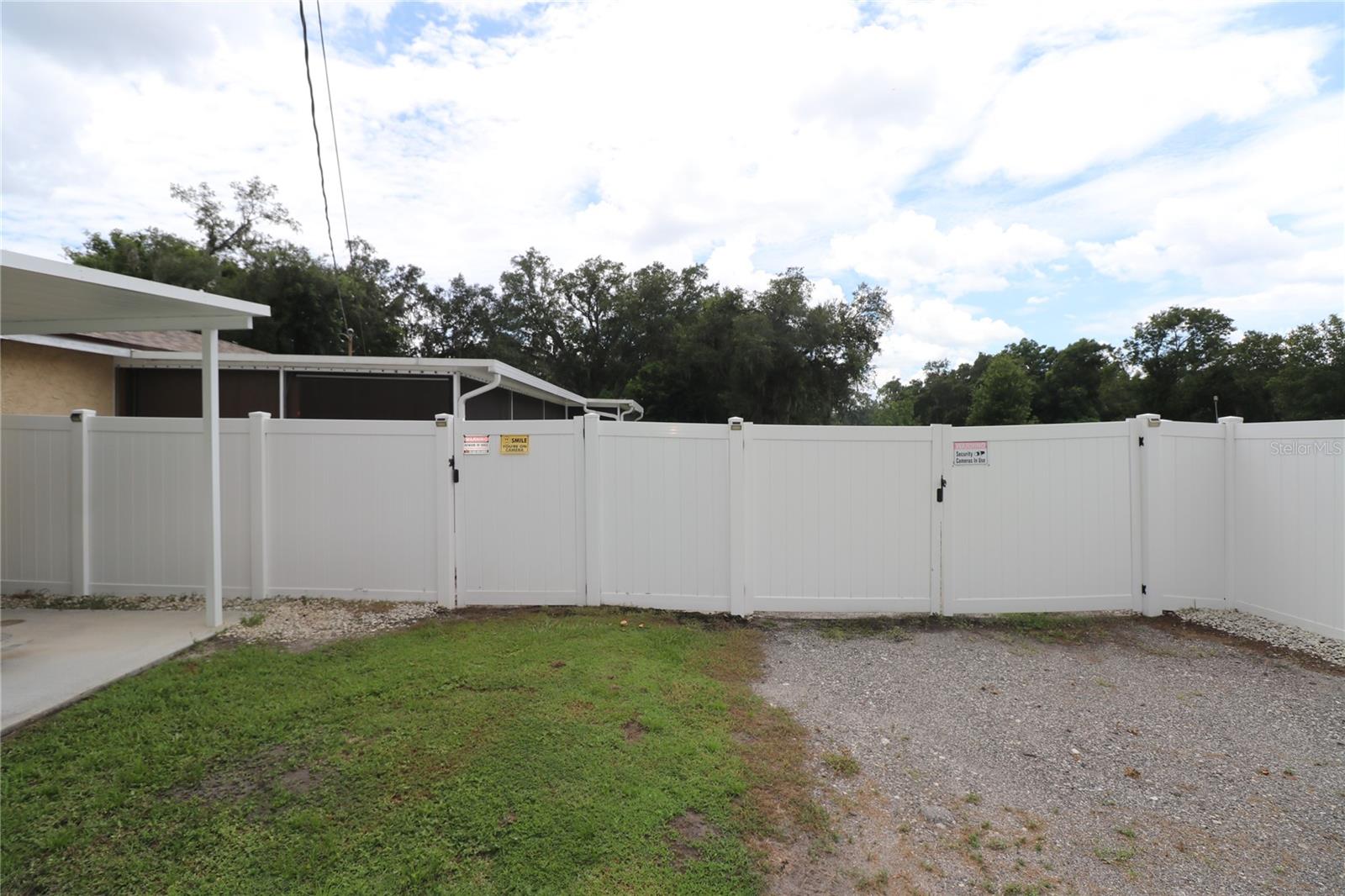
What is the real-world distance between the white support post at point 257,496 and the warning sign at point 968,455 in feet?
18.9

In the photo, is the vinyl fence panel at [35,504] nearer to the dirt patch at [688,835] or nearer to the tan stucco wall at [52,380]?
the tan stucco wall at [52,380]

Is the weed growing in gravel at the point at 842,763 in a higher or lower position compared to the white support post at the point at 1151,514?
lower

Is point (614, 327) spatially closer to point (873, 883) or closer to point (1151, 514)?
point (1151, 514)

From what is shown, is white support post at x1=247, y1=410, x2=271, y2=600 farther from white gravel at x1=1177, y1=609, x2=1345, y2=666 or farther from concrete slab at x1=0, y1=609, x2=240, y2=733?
white gravel at x1=1177, y1=609, x2=1345, y2=666

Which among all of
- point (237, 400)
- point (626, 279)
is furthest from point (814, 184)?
point (626, 279)

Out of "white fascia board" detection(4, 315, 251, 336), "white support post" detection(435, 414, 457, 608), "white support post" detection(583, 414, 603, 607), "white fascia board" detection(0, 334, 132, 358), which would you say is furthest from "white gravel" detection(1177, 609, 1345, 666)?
"white fascia board" detection(0, 334, 132, 358)

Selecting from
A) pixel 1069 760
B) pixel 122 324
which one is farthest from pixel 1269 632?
pixel 122 324

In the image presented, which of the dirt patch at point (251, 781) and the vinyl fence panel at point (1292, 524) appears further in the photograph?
the vinyl fence panel at point (1292, 524)

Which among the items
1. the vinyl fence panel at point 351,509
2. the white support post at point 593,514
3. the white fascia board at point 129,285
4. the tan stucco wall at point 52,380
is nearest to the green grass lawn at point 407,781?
the white support post at point 593,514

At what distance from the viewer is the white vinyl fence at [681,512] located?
5.14m

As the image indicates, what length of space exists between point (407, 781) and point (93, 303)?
4327 millimetres

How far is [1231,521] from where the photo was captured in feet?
17.4

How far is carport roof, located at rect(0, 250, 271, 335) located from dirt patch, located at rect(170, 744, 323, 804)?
2.84 meters

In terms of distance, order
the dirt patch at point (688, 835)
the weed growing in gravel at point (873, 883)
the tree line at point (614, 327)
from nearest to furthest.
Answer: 1. the weed growing in gravel at point (873, 883)
2. the dirt patch at point (688, 835)
3. the tree line at point (614, 327)
